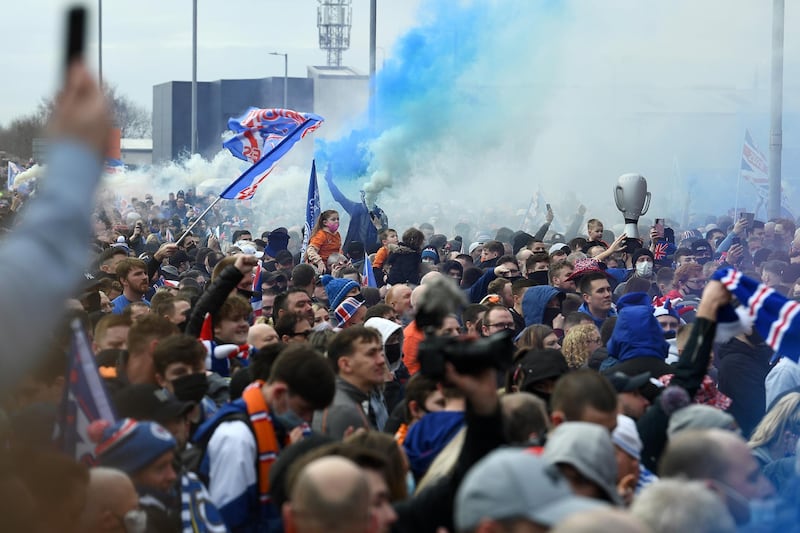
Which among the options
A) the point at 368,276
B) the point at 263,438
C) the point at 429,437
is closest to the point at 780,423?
the point at 429,437

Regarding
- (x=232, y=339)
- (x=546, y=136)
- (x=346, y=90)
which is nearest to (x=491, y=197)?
(x=546, y=136)

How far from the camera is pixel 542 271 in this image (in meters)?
12.0

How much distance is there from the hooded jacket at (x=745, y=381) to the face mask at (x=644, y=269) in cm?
551

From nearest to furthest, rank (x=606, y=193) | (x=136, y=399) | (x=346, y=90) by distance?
1. (x=136, y=399)
2. (x=606, y=193)
3. (x=346, y=90)

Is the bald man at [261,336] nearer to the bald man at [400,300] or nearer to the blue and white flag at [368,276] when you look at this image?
the bald man at [400,300]

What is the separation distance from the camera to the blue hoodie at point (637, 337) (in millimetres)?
6863

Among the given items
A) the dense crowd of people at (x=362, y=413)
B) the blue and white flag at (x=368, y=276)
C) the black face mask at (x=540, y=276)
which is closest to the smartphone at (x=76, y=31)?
the dense crowd of people at (x=362, y=413)

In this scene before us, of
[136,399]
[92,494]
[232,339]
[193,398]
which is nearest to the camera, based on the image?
[92,494]

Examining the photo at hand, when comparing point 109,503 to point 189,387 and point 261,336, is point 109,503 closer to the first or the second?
point 189,387

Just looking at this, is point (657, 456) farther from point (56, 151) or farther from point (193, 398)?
point (56, 151)

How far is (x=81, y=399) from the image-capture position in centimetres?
467

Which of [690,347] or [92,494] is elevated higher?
[690,347]

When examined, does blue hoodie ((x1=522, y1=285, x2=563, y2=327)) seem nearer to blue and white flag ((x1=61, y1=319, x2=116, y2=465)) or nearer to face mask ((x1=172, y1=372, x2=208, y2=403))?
face mask ((x1=172, y1=372, x2=208, y2=403))

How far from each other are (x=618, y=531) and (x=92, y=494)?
2.17 meters
